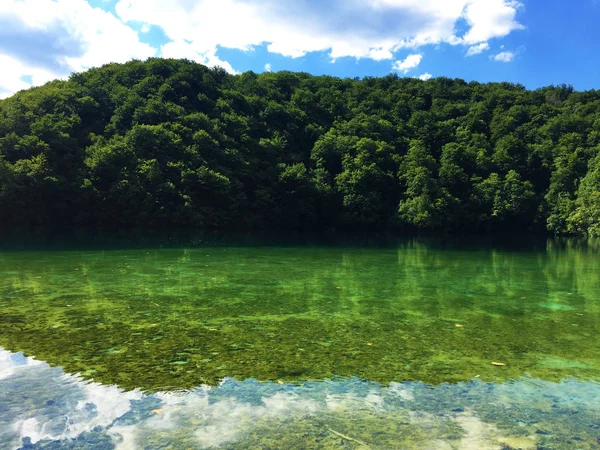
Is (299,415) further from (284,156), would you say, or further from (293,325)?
(284,156)

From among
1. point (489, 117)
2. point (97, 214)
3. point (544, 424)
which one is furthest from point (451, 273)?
point (489, 117)

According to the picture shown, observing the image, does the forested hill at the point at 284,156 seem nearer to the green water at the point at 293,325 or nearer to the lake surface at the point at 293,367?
the green water at the point at 293,325

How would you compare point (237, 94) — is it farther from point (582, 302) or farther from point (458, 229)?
point (582, 302)

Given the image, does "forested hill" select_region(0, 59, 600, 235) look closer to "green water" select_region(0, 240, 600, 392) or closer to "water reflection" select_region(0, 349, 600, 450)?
"green water" select_region(0, 240, 600, 392)

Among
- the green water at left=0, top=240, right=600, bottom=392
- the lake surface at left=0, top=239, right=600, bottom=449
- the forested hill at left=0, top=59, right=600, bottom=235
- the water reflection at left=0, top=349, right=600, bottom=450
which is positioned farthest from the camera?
the forested hill at left=0, top=59, right=600, bottom=235

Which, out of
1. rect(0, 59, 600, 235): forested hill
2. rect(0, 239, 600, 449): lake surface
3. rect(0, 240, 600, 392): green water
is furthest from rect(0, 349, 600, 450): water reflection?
rect(0, 59, 600, 235): forested hill

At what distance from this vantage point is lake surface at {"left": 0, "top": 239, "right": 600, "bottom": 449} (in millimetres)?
3646

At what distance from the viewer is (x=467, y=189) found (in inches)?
2312

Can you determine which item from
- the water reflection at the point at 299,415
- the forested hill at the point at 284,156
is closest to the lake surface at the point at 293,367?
the water reflection at the point at 299,415

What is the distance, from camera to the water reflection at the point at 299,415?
11.4 feet

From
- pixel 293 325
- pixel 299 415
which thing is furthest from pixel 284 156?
pixel 299 415

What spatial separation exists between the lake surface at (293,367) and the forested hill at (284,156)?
117 feet

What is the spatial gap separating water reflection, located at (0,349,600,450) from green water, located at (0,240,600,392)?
0.32 metres

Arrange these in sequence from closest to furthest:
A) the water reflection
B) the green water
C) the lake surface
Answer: the water reflection, the lake surface, the green water
